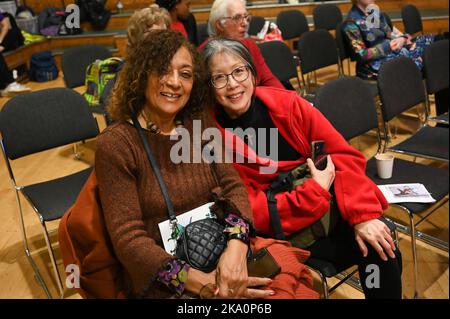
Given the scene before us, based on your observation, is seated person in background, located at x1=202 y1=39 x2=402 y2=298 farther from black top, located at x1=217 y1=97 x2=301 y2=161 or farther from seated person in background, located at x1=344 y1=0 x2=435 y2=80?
seated person in background, located at x1=344 y1=0 x2=435 y2=80

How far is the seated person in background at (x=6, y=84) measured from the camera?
5301 millimetres

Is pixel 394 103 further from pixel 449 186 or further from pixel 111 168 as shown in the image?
pixel 449 186

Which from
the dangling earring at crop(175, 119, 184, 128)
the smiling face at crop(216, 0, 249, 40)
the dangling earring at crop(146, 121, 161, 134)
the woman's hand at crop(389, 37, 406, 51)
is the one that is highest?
the smiling face at crop(216, 0, 249, 40)

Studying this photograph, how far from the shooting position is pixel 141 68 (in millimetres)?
1237

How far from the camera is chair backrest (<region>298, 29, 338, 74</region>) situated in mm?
3297

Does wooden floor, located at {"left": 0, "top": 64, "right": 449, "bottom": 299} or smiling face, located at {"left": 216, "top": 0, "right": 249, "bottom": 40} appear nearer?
wooden floor, located at {"left": 0, "top": 64, "right": 449, "bottom": 299}

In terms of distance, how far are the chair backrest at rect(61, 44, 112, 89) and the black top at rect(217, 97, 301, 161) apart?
215cm

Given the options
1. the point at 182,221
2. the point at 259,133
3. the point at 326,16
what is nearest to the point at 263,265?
the point at 182,221

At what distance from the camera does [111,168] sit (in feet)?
3.78

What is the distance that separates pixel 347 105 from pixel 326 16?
3.23 meters

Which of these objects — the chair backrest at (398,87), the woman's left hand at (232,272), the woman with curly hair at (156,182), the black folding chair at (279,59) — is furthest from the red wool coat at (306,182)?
the black folding chair at (279,59)

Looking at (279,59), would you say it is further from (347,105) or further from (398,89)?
(347,105)

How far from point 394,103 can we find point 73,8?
161cm

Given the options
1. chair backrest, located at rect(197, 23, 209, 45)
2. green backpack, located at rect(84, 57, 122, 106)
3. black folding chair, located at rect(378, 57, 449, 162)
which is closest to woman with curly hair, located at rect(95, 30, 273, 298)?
black folding chair, located at rect(378, 57, 449, 162)
